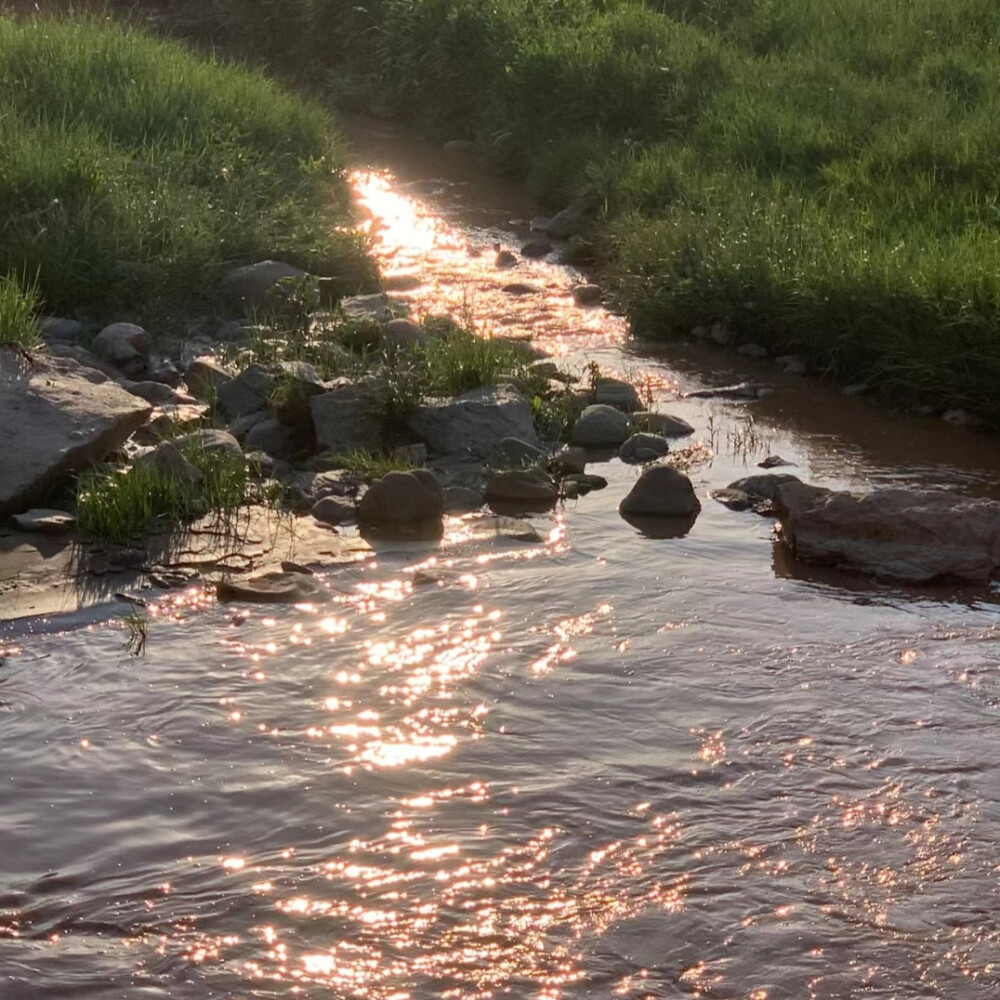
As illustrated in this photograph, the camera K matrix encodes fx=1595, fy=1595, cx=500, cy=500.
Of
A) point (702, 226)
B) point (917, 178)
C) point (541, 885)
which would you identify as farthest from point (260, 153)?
point (541, 885)

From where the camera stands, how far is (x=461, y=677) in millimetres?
4812

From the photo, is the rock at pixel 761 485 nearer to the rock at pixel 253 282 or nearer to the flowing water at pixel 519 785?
the flowing water at pixel 519 785

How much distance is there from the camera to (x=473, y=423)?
22.8ft

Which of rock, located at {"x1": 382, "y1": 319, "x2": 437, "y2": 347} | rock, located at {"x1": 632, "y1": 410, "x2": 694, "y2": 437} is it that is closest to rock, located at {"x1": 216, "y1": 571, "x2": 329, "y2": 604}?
rock, located at {"x1": 632, "y1": 410, "x2": 694, "y2": 437}

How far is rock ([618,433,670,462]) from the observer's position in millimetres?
7109

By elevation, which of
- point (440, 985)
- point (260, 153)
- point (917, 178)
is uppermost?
point (917, 178)

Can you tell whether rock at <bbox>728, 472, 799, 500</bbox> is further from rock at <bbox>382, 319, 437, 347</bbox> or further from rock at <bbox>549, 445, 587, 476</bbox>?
rock at <bbox>382, 319, 437, 347</bbox>

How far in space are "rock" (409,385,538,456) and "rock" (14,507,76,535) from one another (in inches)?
66.8

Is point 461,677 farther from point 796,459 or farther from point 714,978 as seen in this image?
point 796,459

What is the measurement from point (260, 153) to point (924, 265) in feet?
16.0

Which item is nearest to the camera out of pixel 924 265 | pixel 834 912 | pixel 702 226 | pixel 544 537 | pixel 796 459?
pixel 834 912

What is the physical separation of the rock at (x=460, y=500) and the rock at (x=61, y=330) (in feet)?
8.28

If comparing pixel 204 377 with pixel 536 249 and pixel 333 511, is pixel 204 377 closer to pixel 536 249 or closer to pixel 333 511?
pixel 333 511

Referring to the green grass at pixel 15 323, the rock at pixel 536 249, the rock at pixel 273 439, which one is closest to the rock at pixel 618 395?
the rock at pixel 273 439
